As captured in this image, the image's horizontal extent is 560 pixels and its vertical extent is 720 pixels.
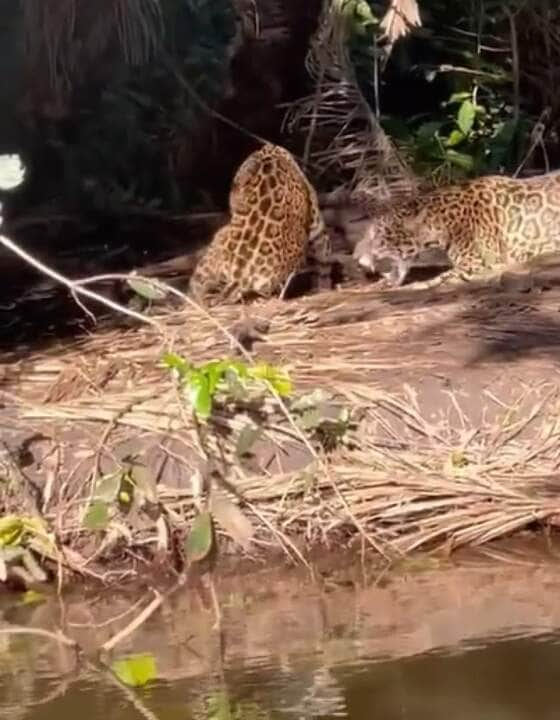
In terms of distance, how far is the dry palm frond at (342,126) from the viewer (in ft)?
34.2

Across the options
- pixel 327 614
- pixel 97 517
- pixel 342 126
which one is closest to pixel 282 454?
pixel 97 517

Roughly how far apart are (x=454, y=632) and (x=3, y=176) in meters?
2.24

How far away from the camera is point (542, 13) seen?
11.6 meters

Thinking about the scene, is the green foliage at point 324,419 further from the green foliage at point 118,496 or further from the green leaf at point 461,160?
the green leaf at point 461,160

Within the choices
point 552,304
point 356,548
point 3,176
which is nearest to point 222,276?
point 552,304

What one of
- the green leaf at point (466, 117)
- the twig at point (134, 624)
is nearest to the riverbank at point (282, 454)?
the twig at point (134, 624)

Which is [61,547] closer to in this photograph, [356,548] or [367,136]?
[356,548]

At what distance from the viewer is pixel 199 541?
6359 mm

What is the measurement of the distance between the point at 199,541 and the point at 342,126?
15.5 ft

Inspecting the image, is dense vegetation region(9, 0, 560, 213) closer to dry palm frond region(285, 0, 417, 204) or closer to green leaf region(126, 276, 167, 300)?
dry palm frond region(285, 0, 417, 204)

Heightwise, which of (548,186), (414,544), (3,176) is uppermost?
(3,176)

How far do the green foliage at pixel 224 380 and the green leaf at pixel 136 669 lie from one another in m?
1.18

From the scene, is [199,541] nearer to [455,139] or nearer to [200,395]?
[200,395]

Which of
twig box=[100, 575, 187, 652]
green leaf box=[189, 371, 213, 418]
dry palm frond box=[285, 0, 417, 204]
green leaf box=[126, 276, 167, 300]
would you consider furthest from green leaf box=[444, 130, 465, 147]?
twig box=[100, 575, 187, 652]
